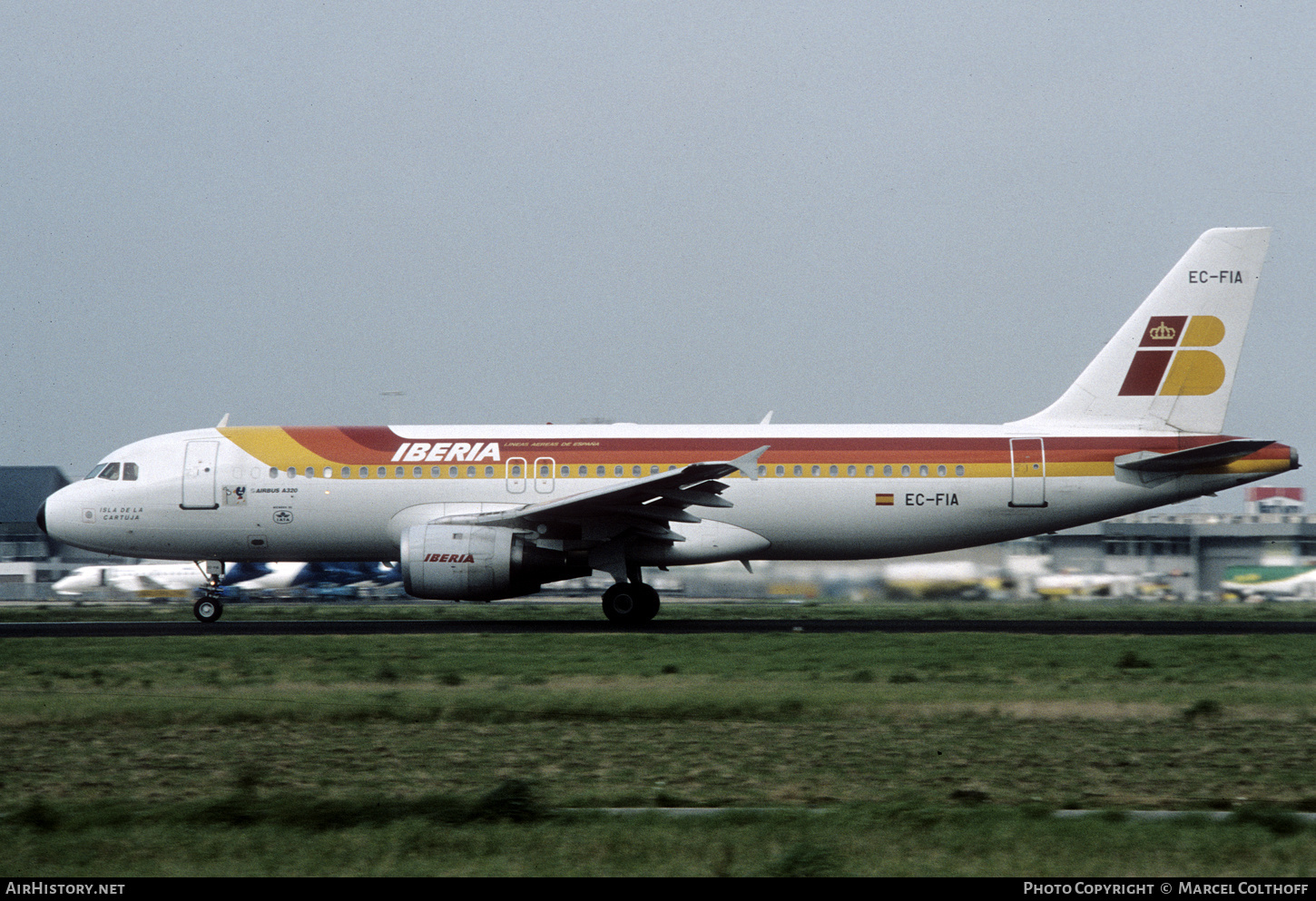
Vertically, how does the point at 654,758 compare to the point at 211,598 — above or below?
below

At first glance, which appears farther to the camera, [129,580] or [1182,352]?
[129,580]

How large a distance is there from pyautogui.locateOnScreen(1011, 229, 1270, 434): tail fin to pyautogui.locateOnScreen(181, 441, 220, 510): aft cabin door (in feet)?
50.6

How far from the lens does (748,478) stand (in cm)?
2170

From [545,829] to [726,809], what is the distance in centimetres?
111

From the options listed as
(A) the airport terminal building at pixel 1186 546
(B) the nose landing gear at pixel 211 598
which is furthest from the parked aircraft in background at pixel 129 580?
(A) the airport terminal building at pixel 1186 546

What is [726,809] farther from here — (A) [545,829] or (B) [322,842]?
(B) [322,842]

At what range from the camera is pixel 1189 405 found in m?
23.1

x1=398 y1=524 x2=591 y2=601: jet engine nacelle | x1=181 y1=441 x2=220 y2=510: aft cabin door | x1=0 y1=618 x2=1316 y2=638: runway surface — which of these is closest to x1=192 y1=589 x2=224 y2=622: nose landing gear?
x1=0 y1=618 x2=1316 y2=638: runway surface

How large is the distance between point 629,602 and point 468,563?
3116 millimetres

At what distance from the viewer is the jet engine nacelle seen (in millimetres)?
20578

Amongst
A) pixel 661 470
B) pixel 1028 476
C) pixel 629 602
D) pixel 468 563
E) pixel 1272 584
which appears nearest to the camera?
pixel 468 563

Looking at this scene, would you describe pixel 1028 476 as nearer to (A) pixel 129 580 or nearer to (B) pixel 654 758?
(B) pixel 654 758

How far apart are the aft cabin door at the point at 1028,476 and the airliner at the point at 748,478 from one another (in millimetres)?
33

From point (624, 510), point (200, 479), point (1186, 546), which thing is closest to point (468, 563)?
point (624, 510)
